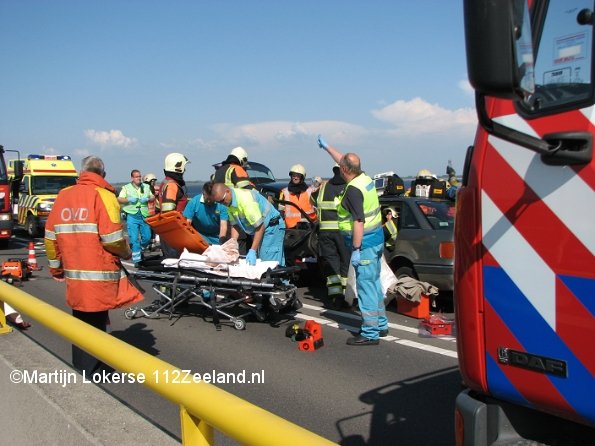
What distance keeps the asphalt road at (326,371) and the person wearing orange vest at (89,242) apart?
31.0 inches

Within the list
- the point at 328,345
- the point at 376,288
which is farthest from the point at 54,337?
the point at 376,288

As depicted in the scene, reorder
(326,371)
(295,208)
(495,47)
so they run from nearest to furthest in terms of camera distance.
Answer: (495,47) → (326,371) → (295,208)

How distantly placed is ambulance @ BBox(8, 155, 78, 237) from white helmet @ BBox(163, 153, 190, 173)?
12346mm

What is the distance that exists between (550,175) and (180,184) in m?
7.02

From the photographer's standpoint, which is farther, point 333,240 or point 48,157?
point 48,157

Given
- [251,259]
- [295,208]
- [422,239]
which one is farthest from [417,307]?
[295,208]

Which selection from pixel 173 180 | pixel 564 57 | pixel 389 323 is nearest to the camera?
pixel 564 57

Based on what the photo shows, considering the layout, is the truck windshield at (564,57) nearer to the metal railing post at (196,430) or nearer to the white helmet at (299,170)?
the metal railing post at (196,430)

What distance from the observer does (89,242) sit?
481cm

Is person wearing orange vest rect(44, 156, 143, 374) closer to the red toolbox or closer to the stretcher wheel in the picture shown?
the stretcher wheel

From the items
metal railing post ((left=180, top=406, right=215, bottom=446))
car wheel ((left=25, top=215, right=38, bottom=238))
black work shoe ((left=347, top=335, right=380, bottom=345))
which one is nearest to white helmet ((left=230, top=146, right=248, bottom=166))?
black work shoe ((left=347, top=335, right=380, bottom=345))

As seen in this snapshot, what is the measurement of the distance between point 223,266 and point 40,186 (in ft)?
49.4

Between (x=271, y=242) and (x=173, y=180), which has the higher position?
(x=173, y=180)

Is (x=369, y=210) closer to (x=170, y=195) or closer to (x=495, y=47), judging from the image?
(x=170, y=195)
